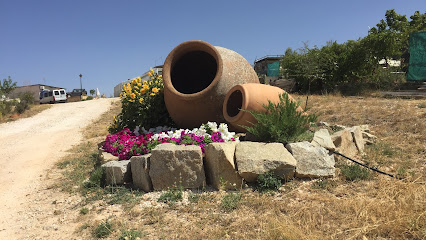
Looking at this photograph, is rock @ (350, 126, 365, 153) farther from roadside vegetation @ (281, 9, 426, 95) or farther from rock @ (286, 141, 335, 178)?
roadside vegetation @ (281, 9, 426, 95)

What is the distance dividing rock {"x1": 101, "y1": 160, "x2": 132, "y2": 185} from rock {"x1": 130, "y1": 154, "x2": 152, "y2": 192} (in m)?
0.13

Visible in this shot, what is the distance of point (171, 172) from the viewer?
11.3 ft

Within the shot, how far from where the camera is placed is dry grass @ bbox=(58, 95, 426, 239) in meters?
2.24

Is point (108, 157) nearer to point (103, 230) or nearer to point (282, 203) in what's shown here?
point (103, 230)

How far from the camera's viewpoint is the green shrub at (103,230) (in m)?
2.58

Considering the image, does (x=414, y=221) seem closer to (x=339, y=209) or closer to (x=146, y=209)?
(x=339, y=209)

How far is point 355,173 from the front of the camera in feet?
11.0

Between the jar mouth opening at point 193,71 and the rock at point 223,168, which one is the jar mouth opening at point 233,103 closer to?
the jar mouth opening at point 193,71

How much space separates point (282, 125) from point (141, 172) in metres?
1.84

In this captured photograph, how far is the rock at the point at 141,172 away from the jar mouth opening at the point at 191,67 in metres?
1.55

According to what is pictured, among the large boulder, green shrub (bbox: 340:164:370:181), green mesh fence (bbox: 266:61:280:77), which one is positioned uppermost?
green mesh fence (bbox: 266:61:280:77)

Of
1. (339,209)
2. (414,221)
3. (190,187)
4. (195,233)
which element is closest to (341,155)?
(339,209)

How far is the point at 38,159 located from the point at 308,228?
566 centimetres

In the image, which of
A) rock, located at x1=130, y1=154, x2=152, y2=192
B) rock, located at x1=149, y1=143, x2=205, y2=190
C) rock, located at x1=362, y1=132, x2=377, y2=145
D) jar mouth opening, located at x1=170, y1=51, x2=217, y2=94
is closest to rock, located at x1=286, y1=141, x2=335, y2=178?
rock, located at x1=149, y1=143, x2=205, y2=190
